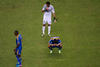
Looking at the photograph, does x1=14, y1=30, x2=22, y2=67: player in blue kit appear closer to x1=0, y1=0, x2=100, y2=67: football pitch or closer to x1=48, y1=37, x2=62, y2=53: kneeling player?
x1=0, y1=0, x2=100, y2=67: football pitch

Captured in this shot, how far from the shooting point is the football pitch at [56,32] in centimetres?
1263

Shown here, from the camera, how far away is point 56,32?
1562cm

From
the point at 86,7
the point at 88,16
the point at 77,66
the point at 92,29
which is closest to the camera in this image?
the point at 77,66

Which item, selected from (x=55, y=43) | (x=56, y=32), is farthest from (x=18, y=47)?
(x=56, y=32)

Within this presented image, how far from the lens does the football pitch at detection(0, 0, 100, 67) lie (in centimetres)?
1263

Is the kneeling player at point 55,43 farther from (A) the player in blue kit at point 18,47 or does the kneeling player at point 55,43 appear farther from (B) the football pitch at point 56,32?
(A) the player in blue kit at point 18,47

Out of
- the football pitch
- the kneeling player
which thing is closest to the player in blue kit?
the football pitch

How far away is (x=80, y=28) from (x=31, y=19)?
3.74m

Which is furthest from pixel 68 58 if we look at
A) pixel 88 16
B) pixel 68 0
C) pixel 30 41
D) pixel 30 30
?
pixel 68 0

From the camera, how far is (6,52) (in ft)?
44.3

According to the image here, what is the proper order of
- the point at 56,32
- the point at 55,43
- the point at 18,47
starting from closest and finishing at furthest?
1. the point at 18,47
2. the point at 55,43
3. the point at 56,32

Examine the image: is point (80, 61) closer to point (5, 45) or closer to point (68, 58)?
point (68, 58)

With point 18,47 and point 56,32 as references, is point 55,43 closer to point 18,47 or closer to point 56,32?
point 18,47

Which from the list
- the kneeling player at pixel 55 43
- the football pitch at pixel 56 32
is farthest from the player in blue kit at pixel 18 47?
the kneeling player at pixel 55 43
